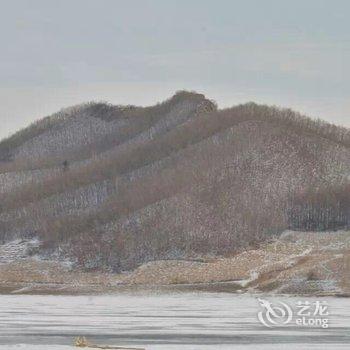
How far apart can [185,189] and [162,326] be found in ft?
238

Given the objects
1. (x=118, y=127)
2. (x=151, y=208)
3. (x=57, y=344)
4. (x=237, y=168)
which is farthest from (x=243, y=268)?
(x=118, y=127)

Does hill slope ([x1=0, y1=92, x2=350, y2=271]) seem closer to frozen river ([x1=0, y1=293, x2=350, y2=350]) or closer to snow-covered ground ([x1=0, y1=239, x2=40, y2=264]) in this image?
snow-covered ground ([x1=0, y1=239, x2=40, y2=264])

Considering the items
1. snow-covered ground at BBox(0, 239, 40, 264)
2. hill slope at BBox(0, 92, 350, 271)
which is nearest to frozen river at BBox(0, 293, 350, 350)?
hill slope at BBox(0, 92, 350, 271)

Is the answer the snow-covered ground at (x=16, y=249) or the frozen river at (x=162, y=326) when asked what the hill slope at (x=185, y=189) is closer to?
the snow-covered ground at (x=16, y=249)

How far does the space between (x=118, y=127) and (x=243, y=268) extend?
93.9 m

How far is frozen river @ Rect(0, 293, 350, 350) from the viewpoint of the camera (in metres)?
46.9

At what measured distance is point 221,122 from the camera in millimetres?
154250

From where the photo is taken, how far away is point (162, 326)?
5306cm

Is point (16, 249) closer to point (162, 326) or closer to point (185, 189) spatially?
point (185, 189)

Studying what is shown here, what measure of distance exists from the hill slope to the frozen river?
40.8 m

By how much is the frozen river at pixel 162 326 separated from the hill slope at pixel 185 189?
40.8 m

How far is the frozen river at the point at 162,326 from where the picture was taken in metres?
46.9

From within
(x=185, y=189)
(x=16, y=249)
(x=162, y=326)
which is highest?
(x=185, y=189)

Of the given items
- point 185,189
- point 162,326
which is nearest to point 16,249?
point 185,189
